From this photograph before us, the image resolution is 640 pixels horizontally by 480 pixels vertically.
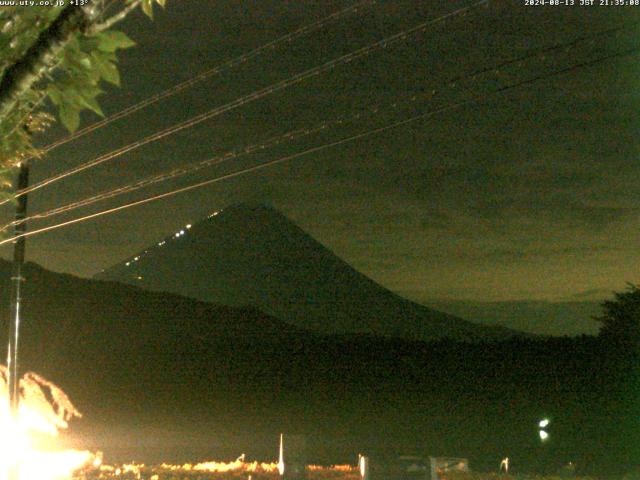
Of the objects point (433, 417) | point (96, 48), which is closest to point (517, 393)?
point (433, 417)

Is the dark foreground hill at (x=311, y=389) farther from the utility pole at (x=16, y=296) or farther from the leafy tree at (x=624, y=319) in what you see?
the utility pole at (x=16, y=296)

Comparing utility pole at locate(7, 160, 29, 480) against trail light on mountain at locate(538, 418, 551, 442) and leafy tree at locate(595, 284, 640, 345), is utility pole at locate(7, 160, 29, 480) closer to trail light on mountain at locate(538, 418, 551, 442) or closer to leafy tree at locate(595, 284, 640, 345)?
trail light on mountain at locate(538, 418, 551, 442)

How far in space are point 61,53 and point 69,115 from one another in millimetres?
379

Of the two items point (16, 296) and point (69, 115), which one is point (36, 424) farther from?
point (69, 115)

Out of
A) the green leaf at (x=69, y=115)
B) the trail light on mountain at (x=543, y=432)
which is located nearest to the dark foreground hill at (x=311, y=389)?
the trail light on mountain at (x=543, y=432)

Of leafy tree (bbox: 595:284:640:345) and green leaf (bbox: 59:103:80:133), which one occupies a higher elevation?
leafy tree (bbox: 595:284:640:345)

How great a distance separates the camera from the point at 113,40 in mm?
4617

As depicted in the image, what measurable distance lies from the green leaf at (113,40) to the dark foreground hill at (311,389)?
25.4m

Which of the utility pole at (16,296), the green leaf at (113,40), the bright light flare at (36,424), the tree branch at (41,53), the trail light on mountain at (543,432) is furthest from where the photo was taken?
the trail light on mountain at (543,432)

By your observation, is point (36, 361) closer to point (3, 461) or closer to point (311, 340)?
point (311, 340)

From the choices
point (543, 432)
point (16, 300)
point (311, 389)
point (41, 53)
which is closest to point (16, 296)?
point (16, 300)

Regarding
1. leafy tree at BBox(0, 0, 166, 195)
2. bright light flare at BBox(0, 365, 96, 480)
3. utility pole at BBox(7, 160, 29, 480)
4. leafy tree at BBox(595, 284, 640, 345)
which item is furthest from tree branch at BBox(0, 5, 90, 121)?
leafy tree at BBox(595, 284, 640, 345)

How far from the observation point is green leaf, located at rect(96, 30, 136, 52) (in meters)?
4.60

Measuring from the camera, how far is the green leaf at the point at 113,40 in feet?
15.1
